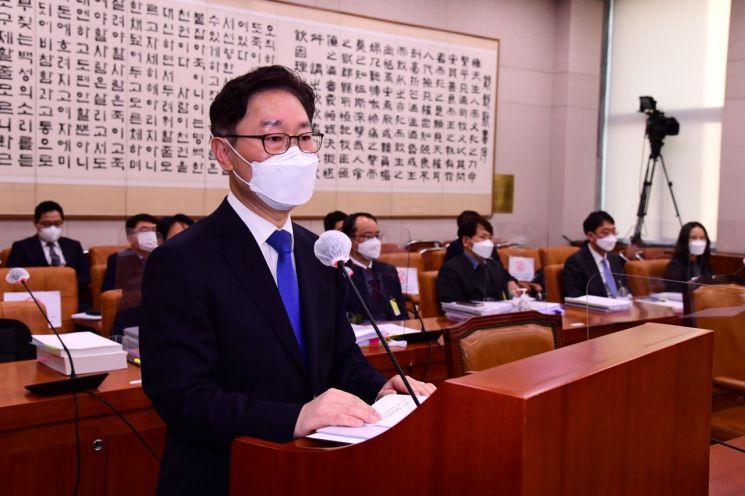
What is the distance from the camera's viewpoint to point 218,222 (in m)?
1.47

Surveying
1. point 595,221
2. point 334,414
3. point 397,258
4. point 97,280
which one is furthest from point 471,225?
point 334,414

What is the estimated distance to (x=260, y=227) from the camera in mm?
1504

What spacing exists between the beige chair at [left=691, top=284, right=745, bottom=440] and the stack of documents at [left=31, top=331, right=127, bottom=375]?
5.99 ft

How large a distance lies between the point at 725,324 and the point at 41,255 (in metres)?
4.64

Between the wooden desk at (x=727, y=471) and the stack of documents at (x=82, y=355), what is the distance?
6.17 feet

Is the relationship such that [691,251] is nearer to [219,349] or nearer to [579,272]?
[579,272]

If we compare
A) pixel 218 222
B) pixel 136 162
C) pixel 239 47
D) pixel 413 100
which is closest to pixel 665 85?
pixel 413 100

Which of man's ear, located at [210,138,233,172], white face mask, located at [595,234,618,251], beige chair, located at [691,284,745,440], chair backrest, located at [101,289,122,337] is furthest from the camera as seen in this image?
white face mask, located at [595,234,618,251]

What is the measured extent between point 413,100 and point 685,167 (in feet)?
9.87

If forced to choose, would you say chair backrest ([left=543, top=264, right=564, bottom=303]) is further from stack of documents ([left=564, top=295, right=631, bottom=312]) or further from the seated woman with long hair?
the seated woman with long hair

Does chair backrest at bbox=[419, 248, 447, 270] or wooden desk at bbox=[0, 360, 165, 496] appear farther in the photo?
chair backrest at bbox=[419, 248, 447, 270]

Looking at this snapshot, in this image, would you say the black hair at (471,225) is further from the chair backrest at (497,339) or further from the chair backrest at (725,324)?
the chair backrest at (725,324)

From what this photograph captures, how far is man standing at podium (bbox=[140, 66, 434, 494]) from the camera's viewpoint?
1.29 metres

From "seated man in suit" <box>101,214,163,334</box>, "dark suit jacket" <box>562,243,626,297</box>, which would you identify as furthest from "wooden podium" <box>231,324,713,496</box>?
"dark suit jacket" <box>562,243,626,297</box>
